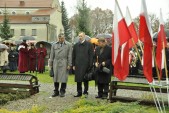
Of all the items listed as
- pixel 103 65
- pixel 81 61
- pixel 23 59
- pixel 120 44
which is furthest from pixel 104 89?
pixel 23 59

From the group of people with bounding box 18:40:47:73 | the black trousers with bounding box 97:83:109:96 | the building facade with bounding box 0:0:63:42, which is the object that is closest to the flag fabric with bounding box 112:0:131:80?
the black trousers with bounding box 97:83:109:96

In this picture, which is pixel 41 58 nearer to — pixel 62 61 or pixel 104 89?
pixel 62 61

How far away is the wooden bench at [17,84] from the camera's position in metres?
12.8

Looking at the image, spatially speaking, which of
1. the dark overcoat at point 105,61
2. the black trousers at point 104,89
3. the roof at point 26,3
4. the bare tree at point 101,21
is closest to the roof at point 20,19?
the roof at point 26,3

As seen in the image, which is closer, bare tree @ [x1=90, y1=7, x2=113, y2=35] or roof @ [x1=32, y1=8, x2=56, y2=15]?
bare tree @ [x1=90, y1=7, x2=113, y2=35]

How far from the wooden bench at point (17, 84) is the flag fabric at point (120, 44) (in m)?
5.28

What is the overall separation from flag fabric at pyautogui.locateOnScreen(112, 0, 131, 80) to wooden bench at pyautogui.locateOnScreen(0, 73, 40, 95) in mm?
5280

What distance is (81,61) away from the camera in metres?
12.5

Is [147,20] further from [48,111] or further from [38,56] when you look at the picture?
[38,56]

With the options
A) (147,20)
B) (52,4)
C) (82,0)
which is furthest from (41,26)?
(147,20)

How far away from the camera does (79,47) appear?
1255cm

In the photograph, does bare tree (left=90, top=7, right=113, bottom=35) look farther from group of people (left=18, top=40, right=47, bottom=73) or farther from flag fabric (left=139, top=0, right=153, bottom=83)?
flag fabric (left=139, top=0, right=153, bottom=83)

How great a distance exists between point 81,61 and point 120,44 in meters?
4.73

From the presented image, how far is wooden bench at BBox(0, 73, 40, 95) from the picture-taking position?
12.8 meters
